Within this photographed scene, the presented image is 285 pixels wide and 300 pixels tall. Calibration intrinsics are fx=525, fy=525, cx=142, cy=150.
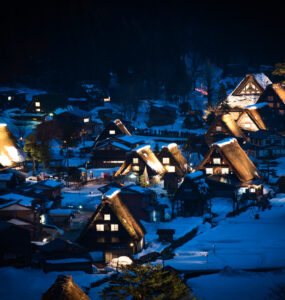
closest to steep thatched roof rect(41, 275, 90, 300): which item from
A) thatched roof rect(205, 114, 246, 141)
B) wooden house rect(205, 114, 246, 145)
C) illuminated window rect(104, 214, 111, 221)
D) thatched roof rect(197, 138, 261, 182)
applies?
illuminated window rect(104, 214, 111, 221)

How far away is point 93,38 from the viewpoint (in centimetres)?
8831

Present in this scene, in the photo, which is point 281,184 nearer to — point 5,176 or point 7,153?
point 7,153

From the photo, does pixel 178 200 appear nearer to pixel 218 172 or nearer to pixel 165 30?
pixel 218 172

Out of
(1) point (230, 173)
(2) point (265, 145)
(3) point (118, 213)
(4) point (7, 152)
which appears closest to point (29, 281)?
(3) point (118, 213)

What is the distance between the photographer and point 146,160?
45.0m

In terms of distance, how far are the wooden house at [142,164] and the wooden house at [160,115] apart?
62.4 feet

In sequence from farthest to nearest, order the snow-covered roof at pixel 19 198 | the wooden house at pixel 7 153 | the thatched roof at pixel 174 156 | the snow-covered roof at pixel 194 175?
the thatched roof at pixel 174 156
the snow-covered roof at pixel 194 175
the wooden house at pixel 7 153
the snow-covered roof at pixel 19 198

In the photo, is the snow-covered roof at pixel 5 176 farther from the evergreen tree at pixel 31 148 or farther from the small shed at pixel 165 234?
the small shed at pixel 165 234

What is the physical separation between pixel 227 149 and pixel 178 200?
616 cm

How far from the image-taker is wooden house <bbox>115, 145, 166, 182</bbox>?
4481 centimetres

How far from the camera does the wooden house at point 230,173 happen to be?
40500 millimetres

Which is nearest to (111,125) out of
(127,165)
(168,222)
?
(127,165)

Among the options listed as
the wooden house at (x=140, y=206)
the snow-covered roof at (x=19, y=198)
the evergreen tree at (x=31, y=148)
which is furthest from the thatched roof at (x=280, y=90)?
the snow-covered roof at (x=19, y=198)

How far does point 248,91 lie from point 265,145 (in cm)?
1301
